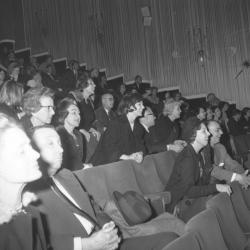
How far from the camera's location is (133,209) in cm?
196

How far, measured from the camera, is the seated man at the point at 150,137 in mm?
3801

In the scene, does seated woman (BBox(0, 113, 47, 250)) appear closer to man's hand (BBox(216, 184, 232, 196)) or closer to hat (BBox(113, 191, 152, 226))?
hat (BBox(113, 191, 152, 226))

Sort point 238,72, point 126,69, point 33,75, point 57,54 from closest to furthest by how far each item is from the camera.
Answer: point 33,75, point 238,72, point 126,69, point 57,54

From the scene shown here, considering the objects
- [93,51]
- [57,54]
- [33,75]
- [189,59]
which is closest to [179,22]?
[189,59]

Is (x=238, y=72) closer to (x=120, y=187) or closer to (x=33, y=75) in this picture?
(x=33, y=75)

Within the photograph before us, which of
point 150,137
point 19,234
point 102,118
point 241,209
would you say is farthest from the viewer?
point 102,118

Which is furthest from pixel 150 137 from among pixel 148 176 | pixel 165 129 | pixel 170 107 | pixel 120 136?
pixel 148 176

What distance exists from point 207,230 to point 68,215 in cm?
67

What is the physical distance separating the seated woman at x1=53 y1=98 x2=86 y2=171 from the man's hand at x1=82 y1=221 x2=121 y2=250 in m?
1.39

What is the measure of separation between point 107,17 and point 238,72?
412cm

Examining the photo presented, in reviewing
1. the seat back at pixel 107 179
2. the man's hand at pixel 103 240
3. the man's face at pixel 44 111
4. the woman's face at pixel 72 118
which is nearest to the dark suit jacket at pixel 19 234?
the man's hand at pixel 103 240

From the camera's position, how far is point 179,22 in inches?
364

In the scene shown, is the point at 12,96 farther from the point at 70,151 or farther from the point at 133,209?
the point at 133,209

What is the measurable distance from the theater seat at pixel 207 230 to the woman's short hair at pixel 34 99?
1696 millimetres
